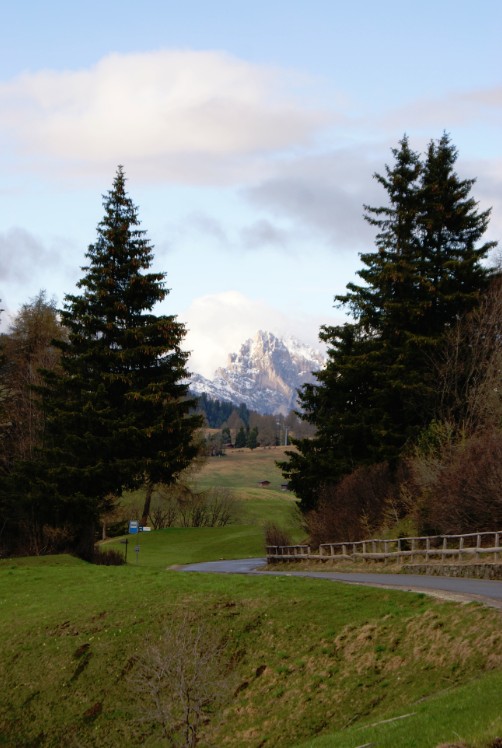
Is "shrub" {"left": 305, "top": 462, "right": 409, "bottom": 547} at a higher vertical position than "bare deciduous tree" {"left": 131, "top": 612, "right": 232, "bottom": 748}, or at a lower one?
higher

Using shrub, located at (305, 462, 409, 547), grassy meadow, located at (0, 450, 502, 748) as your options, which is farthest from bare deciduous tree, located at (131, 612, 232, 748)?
shrub, located at (305, 462, 409, 547)

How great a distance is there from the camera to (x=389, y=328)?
50.3 m

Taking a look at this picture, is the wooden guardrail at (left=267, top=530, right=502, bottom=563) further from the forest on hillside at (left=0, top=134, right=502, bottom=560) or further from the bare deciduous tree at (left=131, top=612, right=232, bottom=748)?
the bare deciduous tree at (left=131, top=612, right=232, bottom=748)

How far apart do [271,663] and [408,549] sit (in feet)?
61.2

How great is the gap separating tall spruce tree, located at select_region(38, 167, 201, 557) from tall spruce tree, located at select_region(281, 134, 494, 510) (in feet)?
29.2

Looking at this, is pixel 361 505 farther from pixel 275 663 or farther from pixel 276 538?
pixel 275 663

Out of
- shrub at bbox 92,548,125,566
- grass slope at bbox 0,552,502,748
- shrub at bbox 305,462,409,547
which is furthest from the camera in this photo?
shrub at bbox 92,548,125,566

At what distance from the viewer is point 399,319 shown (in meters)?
49.5

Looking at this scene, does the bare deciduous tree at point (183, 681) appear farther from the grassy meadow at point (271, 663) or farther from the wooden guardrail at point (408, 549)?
the wooden guardrail at point (408, 549)

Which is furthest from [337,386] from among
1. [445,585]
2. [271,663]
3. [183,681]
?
[183,681]

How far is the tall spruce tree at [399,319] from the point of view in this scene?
47.5 m

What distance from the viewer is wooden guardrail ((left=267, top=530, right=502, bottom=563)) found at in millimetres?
30875

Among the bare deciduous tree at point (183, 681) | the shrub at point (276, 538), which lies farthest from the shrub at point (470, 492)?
the bare deciduous tree at point (183, 681)

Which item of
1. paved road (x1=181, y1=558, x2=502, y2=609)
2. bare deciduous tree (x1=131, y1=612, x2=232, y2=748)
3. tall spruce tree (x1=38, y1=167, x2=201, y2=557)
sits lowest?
bare deciduous tree (x1=131, y1=612, x2=232, y2=748)
